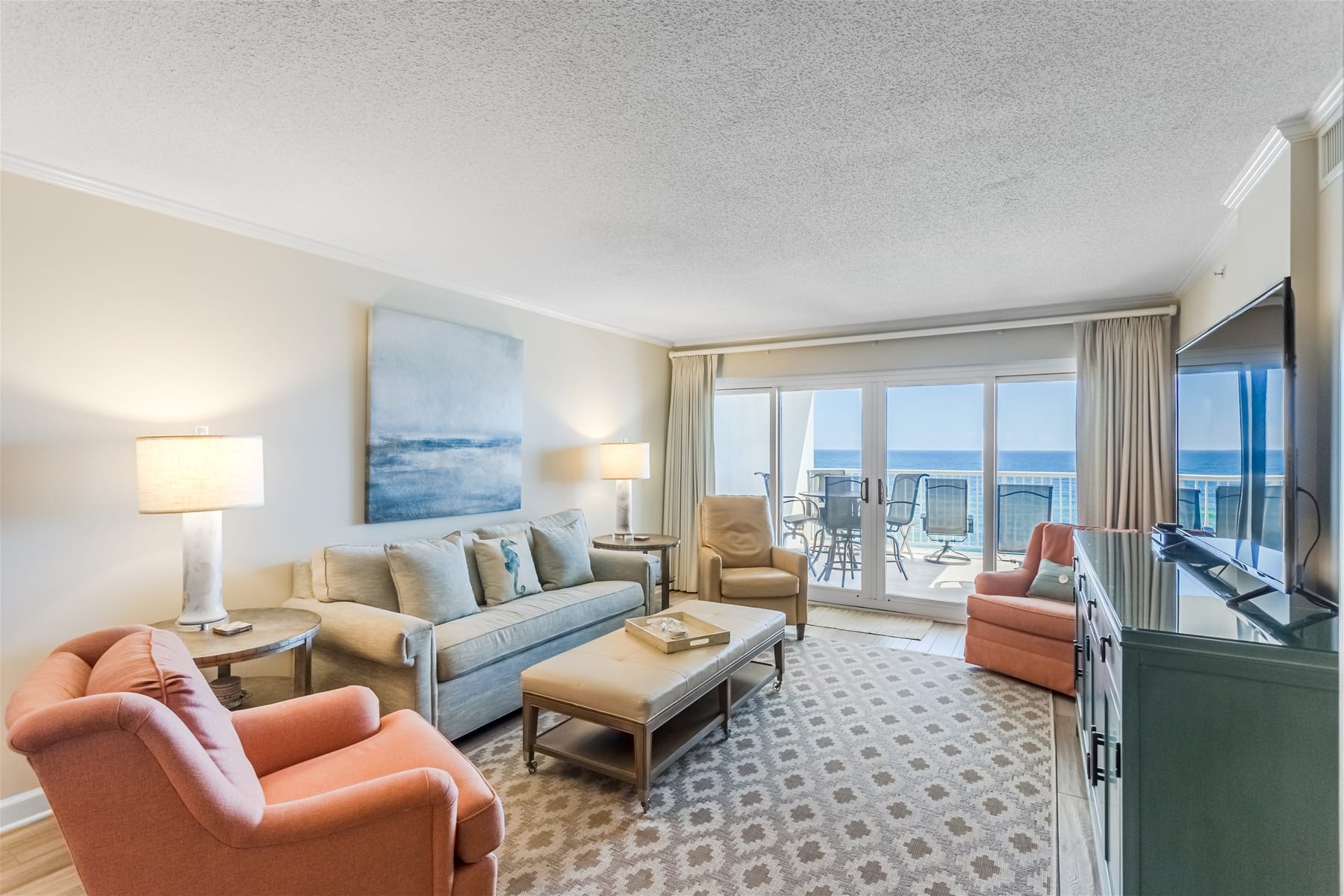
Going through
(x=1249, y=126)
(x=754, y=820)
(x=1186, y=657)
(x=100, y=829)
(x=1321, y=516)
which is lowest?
(x=754, y=820)

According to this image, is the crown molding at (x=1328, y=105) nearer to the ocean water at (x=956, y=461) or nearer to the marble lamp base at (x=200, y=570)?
the ocean water at (x=956, y=461)

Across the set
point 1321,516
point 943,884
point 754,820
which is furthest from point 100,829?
point 1321,516

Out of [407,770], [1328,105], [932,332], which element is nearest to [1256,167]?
[1328,105]

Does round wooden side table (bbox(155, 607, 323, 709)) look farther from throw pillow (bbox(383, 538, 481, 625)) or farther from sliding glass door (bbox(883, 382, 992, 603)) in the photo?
sliding glass door (bbox(883, 382, 992, 603))

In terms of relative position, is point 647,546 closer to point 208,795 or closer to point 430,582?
point 430,582

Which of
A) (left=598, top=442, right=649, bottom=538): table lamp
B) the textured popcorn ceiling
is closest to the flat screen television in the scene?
the textured popcorn ceiling

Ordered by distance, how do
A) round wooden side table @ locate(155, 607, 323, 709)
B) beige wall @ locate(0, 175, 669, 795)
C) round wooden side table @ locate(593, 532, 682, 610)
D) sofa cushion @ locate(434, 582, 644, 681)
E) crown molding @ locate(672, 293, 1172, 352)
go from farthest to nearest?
round wooden side table @ locate(593, 532, 682, 610) < crown molding @ locate(672, 293, 1172, 352) < sofa cushion @ locate(434, 582, 644, 681) < beige wall @ locate(0, 175, 669, 795) < round wooden side table @ locate(155, 607, 323, 709)

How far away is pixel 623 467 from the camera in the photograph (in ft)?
15.8

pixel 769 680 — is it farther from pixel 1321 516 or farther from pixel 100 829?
pixel 100 829

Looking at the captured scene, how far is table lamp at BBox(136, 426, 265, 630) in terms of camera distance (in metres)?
2.28

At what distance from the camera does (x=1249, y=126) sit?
1.96 m

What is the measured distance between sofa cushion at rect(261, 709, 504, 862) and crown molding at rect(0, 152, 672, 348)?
90.7 inches

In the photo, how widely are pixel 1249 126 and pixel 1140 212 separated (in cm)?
74

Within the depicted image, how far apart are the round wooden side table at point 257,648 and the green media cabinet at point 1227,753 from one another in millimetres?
2619
